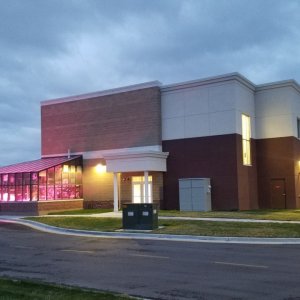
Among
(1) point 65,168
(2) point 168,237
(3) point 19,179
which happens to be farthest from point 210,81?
(2) point 168,237

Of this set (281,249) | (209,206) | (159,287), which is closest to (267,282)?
(159,287)

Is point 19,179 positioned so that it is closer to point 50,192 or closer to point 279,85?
point 50,192

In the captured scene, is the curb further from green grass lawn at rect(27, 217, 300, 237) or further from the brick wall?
the brick wall

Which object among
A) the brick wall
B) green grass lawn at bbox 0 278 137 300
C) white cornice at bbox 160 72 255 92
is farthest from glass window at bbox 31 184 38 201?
green grass lawn at bbox 0 278 137 300

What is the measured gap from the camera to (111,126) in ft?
125

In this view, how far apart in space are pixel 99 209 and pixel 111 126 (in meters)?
6.34

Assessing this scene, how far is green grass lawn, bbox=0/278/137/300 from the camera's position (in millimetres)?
8352

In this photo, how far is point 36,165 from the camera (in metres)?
37.7

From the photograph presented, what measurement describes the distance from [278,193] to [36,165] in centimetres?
1799

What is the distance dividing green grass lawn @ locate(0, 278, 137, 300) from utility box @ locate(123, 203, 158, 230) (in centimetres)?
1290

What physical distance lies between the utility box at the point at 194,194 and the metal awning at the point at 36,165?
985cm

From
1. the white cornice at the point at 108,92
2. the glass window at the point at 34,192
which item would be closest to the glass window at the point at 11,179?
the glass window at the point at 34,192

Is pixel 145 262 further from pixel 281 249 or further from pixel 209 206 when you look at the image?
pixel 209 206

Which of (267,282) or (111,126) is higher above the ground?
(111,126)
